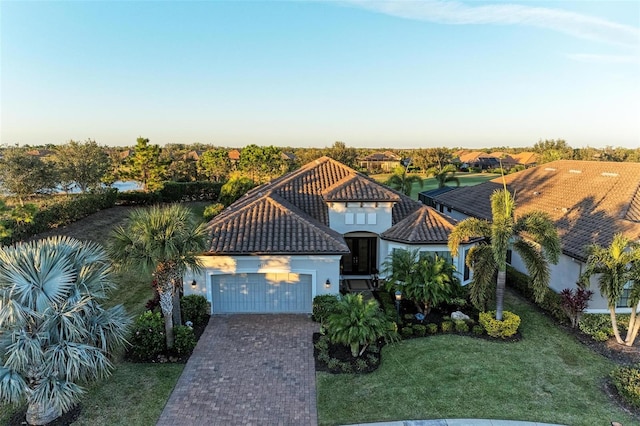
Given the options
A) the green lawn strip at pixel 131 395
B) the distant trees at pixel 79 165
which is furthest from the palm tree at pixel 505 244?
the distant trees at pixel 79 165

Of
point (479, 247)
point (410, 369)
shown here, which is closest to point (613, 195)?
point (479, 247)

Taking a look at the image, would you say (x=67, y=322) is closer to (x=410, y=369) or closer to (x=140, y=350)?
(x=140, y=350)

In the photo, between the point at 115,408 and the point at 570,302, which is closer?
the point at 115,408

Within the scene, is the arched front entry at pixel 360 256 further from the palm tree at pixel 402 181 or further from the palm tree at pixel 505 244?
the palm tree at pixel 402 181

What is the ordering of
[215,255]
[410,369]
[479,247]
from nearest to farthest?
1. [410,369]
2. [479,247]
3. [215,255]

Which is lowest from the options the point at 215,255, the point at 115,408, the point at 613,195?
the point at 115,408

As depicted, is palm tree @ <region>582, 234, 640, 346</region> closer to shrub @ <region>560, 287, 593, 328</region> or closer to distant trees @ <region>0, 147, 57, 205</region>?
shrub @ <region>560, 287, 593, 328</region>

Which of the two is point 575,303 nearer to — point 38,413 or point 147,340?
point 147,340
